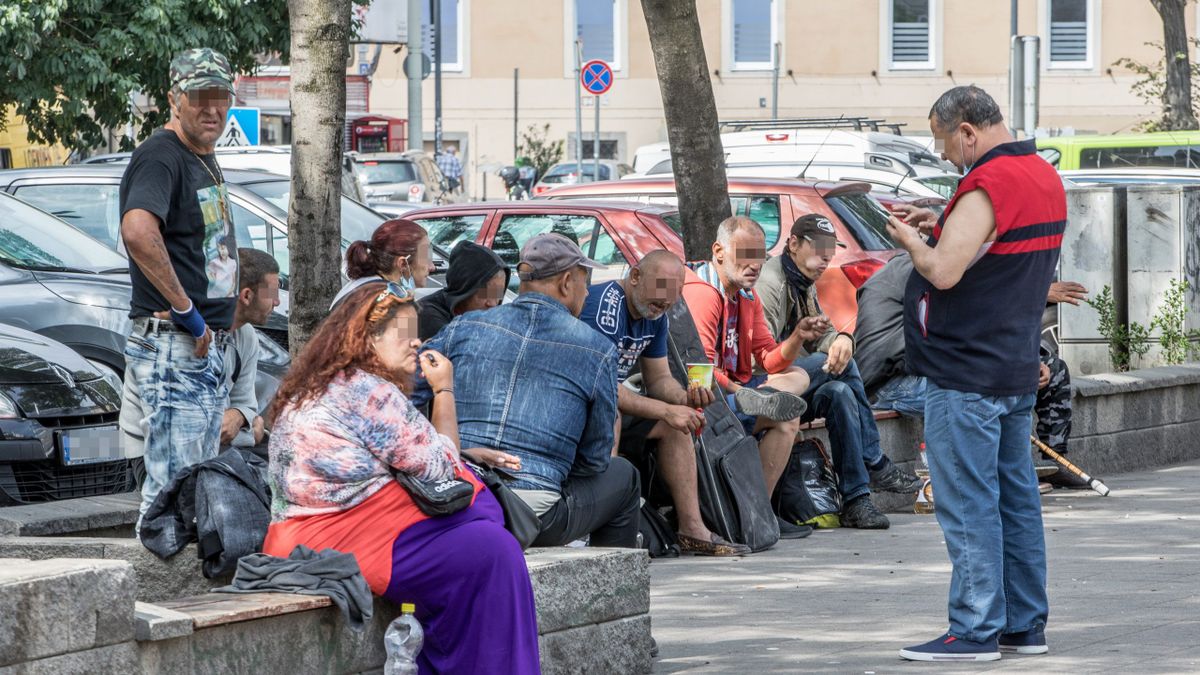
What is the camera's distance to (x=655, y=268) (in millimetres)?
7621

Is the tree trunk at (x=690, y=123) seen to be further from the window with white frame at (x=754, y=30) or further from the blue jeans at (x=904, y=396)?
the window with white frame at (x=754, y=30)

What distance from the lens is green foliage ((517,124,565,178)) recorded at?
49.3 m

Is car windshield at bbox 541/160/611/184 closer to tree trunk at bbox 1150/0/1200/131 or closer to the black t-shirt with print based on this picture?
tree trunk at bbox 1150/0/1200/131

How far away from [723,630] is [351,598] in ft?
6.82

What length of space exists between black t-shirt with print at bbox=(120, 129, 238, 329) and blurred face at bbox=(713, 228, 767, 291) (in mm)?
2975

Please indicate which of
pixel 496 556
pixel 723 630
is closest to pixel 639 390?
pixel 723 630

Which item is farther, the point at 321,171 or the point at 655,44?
the point at 655,44

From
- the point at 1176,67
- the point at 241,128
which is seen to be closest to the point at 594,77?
the point at 241,128

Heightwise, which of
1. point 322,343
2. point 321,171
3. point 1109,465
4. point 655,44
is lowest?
point 1109,465

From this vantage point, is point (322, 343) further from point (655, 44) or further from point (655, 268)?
point (655, 44)

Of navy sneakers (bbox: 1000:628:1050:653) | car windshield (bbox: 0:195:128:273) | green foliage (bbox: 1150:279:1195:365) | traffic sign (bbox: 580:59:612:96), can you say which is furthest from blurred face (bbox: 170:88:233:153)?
traffic sign (bbox: 580:59:612:96)

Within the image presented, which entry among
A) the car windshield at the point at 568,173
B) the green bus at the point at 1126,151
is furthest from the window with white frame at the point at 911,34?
the green bus at the point at 1126,151

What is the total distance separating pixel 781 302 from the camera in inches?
381

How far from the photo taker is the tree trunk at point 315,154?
7.79 metres
